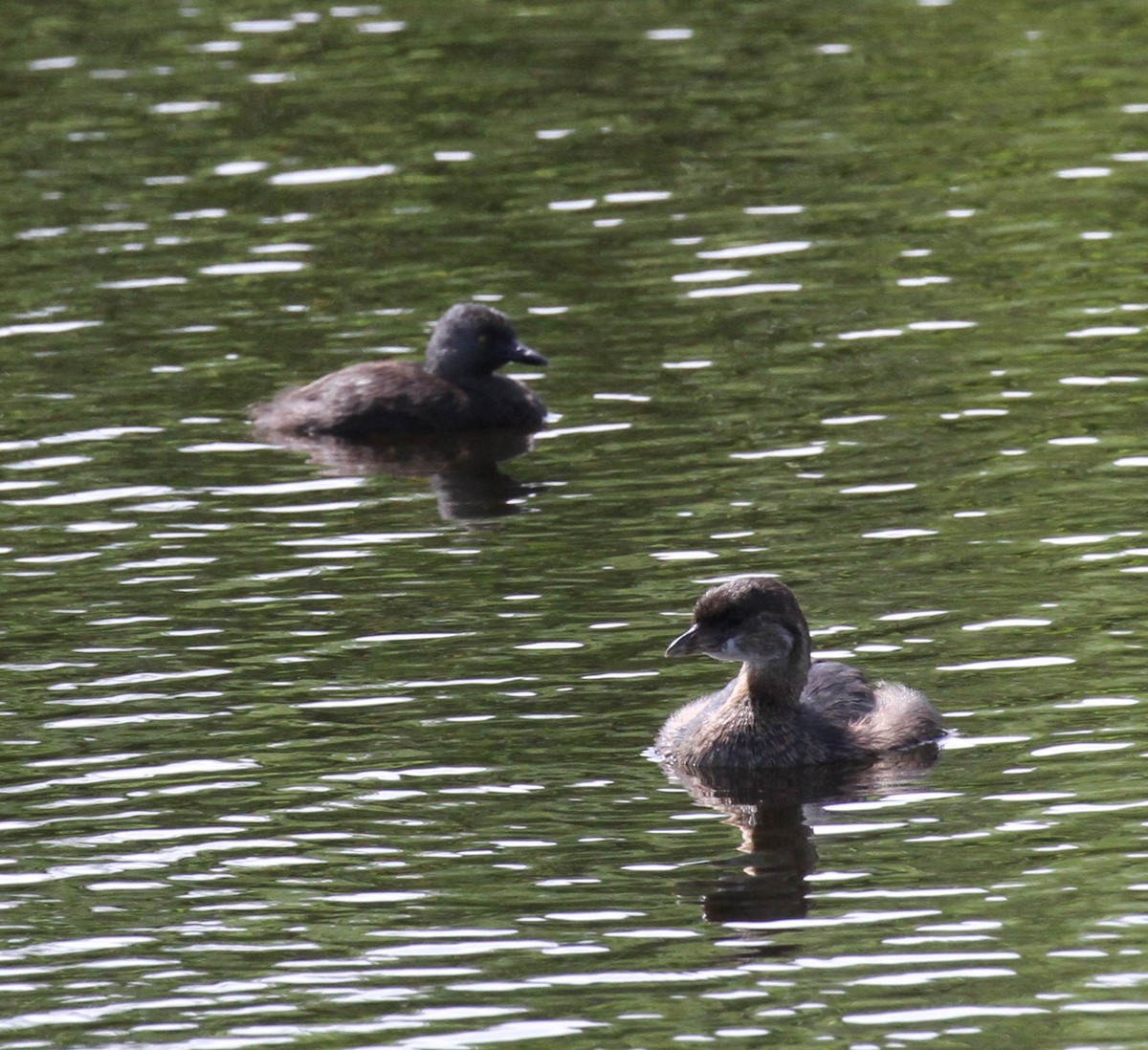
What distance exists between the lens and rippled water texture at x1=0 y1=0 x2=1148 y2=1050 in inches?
363

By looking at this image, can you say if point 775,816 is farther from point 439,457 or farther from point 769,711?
point 439,457

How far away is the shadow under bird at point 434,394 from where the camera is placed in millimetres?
16922

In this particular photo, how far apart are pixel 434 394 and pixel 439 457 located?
0.57m

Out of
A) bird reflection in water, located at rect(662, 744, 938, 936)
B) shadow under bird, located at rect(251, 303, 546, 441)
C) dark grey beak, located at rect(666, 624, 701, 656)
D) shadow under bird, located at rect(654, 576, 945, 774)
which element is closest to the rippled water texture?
bird reflection in water, located at rect(662, 744, 938, 936)

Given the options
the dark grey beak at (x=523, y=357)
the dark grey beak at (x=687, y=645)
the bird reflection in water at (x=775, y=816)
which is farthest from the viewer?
the dark grey beak at (x=523, y=357)

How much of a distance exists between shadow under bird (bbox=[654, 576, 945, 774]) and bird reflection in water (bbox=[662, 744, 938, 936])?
6cm

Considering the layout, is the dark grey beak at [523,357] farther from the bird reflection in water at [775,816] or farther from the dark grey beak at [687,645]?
the bird reflection in water at [775,816]

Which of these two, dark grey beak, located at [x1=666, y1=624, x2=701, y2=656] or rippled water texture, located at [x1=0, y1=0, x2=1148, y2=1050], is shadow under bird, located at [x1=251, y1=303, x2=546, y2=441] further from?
dark grey beak, located at [x1=666, y1=624, x2=701, y2=656]

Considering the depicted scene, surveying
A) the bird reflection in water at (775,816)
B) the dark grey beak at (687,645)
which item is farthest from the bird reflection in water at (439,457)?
the bird reflection in water at (775,816)

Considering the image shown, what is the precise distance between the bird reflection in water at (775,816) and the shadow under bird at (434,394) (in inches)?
247

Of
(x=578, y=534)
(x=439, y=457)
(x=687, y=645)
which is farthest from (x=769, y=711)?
(x=439, y=457)

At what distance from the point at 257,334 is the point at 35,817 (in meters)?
8.51

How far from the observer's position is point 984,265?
62.4 ft

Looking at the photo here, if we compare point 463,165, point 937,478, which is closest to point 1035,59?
point 463,165
